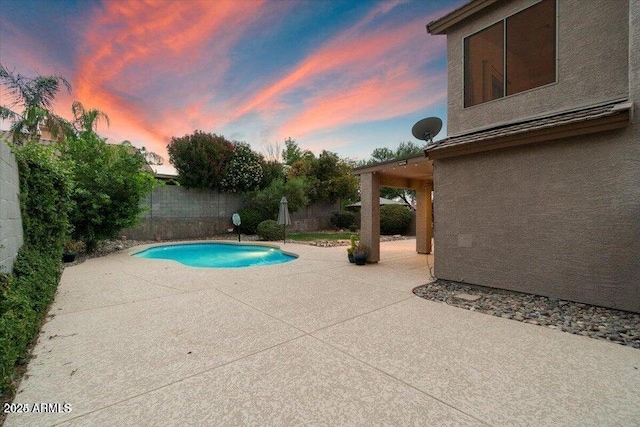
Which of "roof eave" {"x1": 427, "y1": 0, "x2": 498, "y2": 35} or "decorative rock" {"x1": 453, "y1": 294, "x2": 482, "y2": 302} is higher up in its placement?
"roof eave" {"x1": 427, "y1": 0, "x2": 498, "y2": 35}

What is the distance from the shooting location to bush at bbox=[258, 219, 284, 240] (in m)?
14.6

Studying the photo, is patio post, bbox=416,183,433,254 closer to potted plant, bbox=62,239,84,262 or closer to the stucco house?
the stucco house

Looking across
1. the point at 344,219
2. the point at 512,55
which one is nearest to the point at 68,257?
the point at 512,55

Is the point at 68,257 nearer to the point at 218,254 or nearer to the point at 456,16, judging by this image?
the point at 218,254

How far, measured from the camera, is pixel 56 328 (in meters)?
3.62

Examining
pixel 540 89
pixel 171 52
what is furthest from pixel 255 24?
pixel 540 89

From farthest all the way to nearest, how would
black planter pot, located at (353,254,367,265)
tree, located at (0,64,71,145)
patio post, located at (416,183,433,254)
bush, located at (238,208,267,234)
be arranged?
bush, located at (238,208,267,234)
tree, located at (0,64,71,145)
patio post, located at (416,183,433,254)
black planter pot, located at (353,254,367,265)

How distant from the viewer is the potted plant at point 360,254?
791 centimetres

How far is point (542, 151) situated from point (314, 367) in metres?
5.10

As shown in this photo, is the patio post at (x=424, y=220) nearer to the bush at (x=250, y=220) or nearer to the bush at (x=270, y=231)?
the bush at (x=270, y=231)

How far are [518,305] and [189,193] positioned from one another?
1581 centimetres

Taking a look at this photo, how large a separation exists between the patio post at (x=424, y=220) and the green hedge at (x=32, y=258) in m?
10.1

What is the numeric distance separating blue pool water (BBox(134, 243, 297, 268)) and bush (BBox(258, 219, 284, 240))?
5.25 ft

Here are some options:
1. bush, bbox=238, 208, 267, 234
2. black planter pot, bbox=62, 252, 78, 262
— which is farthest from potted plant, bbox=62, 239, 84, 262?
bush, bbox=238, 208, 267, 234
